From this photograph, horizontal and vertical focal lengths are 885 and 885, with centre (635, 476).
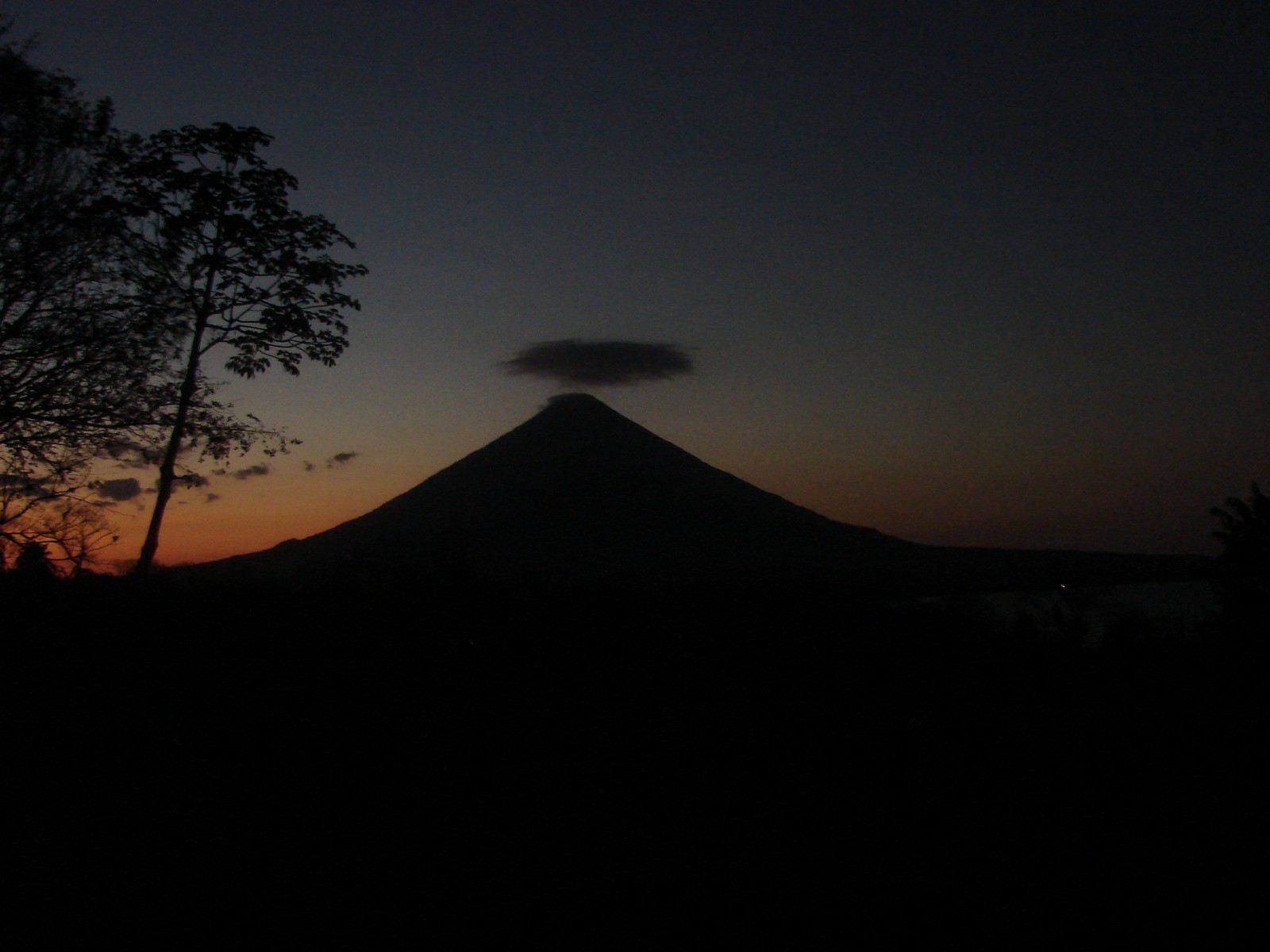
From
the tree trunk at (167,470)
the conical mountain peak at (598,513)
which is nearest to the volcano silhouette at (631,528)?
the conical mountain peak at (598,513)

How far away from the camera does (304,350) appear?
22281 mm

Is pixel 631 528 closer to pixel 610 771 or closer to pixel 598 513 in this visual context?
pixel 598 513

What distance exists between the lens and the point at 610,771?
8656 mm

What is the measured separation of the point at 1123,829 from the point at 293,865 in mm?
6944

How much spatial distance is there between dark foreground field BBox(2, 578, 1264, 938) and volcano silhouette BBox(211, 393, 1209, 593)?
13.0m

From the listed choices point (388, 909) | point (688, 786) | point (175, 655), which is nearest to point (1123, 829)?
point (688, 786)

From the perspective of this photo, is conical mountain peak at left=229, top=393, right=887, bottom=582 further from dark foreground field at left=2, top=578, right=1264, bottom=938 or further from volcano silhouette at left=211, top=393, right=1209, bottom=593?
dark foreground field at left=2, top=578, right=1264, bottom=938

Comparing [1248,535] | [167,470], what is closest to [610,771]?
[1248,535]

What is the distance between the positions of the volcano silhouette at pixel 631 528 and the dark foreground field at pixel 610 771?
12951 millimetres

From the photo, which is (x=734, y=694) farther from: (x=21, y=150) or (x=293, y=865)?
(x=21, y=150)

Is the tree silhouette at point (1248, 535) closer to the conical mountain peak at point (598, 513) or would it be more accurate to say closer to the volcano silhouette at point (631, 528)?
the volcano silhouette at point (631, 528)

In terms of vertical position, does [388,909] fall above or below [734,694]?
below

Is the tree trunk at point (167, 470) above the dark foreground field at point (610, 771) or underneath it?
above

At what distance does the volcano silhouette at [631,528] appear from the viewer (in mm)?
36312
